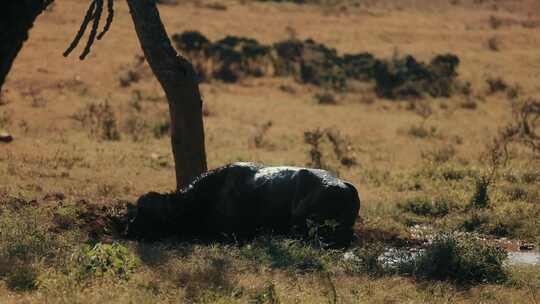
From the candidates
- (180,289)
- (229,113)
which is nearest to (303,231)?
(180,289)

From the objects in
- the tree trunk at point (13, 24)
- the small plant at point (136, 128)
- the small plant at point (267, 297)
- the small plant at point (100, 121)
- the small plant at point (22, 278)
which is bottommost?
the small plant at point (136, 128)

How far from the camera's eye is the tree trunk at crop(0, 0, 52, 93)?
4.79 m

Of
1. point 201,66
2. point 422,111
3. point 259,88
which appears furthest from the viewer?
point 201,66

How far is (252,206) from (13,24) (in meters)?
3.89

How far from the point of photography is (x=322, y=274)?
7074 mm

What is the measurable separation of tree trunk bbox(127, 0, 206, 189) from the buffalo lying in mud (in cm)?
175

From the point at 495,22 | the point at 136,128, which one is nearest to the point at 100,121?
the point at 136,128

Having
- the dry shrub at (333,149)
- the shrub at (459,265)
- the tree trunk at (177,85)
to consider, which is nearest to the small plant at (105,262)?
the shrub at (459,265)

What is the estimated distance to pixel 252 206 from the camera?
8.27 meters

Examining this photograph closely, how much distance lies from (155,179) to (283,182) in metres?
4.51

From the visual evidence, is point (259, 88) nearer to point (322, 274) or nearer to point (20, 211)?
point (20, 211)

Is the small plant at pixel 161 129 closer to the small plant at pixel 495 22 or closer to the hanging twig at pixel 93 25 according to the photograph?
the hanging twig at pixel 93 25

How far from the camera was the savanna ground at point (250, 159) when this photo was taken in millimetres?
6652

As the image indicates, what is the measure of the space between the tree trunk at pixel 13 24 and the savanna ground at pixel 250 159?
1848 mm
